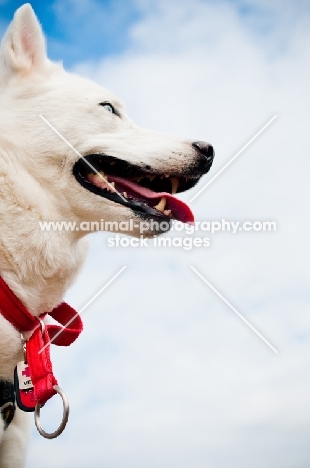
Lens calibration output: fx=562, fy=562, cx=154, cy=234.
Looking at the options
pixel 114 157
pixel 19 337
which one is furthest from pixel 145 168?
pixel 19 337

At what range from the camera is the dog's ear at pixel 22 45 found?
4539 millimetres

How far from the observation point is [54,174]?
4293 millimetres

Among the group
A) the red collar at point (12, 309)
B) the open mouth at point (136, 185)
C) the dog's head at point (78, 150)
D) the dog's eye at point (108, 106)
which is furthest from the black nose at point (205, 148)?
the red collar at point (12, 309)

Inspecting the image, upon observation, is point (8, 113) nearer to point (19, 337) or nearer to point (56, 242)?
point (56, 242)

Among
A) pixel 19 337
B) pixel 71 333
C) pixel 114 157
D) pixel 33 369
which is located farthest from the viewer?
pixel 114 157

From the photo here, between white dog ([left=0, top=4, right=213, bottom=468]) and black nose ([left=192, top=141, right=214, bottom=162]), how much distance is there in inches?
0.5

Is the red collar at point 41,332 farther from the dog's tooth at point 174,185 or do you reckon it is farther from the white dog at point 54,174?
the dog's tooth at point 174,185

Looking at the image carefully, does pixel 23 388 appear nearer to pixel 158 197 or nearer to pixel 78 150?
pixel 158 197

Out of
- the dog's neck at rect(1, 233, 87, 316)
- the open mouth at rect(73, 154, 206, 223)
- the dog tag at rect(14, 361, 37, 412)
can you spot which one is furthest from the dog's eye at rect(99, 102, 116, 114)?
the dog tag at rect(14, 361, 37, 412)

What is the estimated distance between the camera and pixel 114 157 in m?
4.42

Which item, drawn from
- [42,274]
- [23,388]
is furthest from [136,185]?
[23,388]

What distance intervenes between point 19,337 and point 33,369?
33cm

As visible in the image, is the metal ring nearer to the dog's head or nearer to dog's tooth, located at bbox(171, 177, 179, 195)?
the dog's head

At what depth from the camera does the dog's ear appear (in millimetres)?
4539
